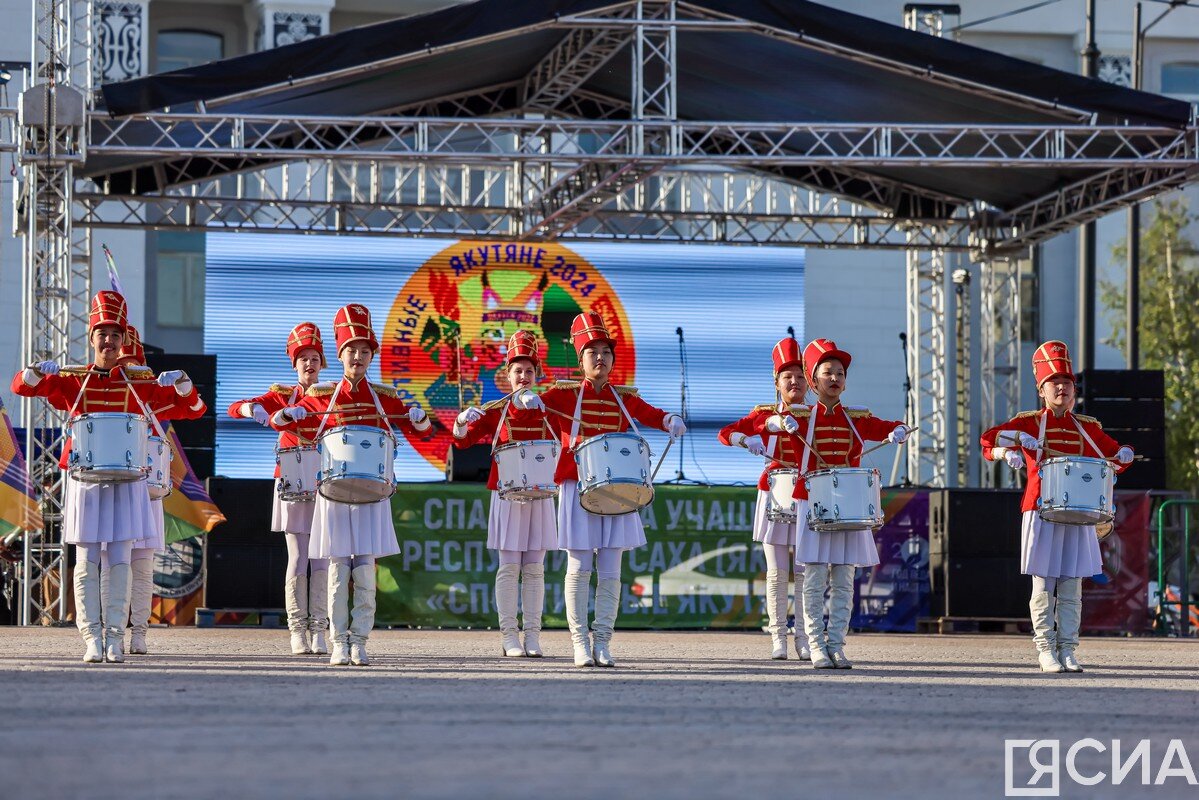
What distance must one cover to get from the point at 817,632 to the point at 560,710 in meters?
3.29

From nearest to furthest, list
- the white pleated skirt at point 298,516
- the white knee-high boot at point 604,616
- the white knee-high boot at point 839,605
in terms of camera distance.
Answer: the white knee-high boot at point 604,616, the white knee-high boot at point 839,605, the white pleated skirt at point 298,516

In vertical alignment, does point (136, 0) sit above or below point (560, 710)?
above

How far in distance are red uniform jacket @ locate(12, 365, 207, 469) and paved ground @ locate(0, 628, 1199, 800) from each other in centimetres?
142

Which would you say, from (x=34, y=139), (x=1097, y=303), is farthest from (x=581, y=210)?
(x=1097, y=303)

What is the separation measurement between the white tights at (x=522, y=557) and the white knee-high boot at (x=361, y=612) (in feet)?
5.15

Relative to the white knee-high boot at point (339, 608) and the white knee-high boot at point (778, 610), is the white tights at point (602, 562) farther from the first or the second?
the white knee-high boot at point (778, 610)

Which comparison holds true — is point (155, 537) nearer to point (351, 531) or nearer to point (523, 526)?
point (351, 531)

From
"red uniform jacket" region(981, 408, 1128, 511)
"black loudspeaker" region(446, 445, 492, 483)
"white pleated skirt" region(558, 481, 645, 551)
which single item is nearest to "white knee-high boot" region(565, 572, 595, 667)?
"white pleated skirt" region(558, 481, 645, 551)

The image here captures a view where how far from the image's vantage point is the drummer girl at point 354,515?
10344mm

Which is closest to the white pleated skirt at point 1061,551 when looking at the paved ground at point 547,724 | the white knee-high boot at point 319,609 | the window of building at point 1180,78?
the paved ground at point 547,724

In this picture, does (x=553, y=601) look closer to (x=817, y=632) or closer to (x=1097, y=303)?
(x=817, y=632)

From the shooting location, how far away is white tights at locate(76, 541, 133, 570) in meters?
10.6

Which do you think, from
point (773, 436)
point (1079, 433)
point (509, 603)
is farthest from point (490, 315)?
point (1079, 433)

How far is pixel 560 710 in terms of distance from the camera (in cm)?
772
